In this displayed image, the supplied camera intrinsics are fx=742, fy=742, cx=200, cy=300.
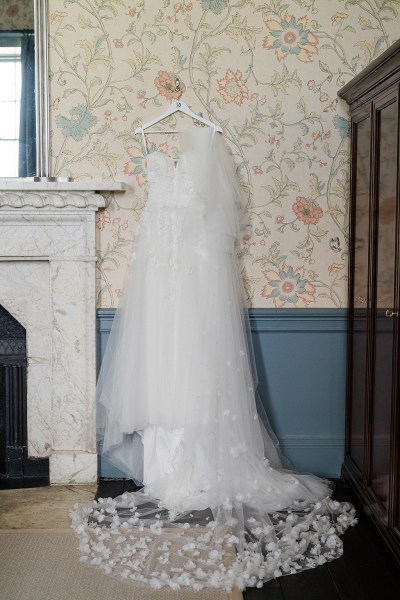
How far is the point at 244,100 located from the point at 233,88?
7 centimetres

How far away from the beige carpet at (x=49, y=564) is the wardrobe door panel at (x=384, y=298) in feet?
2.44

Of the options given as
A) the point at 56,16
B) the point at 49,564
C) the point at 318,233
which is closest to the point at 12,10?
the point at 56,16

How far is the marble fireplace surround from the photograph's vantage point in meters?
3.21

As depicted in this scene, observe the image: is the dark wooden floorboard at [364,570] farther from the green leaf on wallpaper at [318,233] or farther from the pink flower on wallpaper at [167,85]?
the pink flower on wallpaper at [167,85]

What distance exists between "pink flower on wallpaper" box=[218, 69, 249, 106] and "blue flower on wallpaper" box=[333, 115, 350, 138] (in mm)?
404

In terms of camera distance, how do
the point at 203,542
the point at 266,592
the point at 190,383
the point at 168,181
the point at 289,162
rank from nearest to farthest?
the point at 266,592
the point at 203,542
the point at 190,383
the point at 168,181
the point at 289,162

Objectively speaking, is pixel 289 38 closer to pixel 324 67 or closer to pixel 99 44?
pixel 324 67

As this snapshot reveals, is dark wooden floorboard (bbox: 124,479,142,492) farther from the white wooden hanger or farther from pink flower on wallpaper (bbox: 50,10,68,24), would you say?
pink flower on wallpaper (bbox: 50,10,68,24)

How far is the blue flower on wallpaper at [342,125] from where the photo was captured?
324 cm

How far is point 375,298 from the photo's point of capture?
278 centimetres

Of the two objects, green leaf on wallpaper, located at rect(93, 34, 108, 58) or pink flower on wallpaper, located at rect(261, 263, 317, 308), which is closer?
green leaf on wallpaper, located at rect(93, 34, 108, 58)

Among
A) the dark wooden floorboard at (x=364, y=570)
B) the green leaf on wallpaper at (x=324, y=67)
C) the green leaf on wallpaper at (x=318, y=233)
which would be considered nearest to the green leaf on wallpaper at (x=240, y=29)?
the green leaf on wallpaper at (x=324, y=67)

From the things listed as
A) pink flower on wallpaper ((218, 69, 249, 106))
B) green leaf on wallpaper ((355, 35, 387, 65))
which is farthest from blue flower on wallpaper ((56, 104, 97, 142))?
green leaf on wallpaper ((355, 35, 387, 65))

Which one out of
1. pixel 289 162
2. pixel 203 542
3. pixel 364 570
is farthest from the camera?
pixel 289 162
